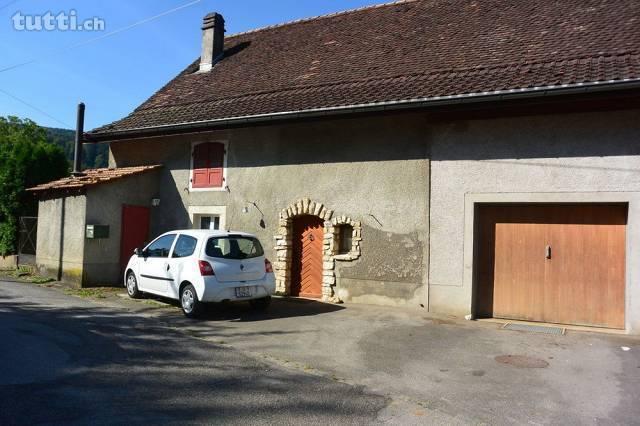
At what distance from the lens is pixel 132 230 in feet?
45.1

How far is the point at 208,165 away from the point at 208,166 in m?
0.03

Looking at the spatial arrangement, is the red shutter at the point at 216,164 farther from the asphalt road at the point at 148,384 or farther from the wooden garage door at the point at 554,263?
the wooden garage door at the point at 554,263

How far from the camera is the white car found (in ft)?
29.1

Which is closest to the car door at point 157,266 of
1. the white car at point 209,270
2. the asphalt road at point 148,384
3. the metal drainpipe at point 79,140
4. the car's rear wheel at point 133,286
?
the white car at point 209,270

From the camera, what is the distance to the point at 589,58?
933 cm

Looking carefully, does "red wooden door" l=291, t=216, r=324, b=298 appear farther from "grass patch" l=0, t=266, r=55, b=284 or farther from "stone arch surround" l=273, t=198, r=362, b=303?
"grass patch" l=0, t=266, r=55, b=284

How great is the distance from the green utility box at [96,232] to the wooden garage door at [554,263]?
8.69m

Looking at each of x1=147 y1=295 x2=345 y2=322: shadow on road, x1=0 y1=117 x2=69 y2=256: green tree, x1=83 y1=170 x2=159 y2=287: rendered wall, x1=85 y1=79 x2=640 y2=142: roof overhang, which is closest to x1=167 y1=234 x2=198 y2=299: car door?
x1=147 y1=295 x2=345 y2=322: shadow on road

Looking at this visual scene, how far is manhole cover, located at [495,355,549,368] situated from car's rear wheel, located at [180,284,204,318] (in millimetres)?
4850

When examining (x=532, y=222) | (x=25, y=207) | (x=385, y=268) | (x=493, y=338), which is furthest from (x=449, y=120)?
(x=25, y=207)

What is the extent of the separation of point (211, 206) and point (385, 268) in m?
5.07

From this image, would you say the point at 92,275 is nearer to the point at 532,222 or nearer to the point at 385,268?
the point at 385,268

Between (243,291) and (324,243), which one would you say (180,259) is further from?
(324,243)

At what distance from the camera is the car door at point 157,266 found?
9.84 meters
